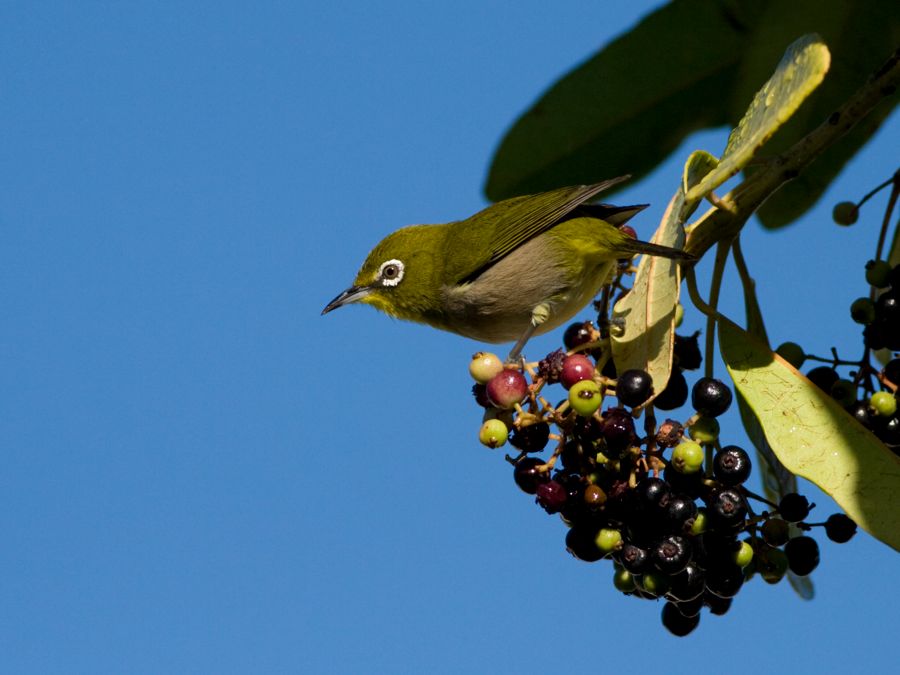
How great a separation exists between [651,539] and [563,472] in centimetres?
30

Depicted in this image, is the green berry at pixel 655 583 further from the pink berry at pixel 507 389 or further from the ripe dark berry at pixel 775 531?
the pink berry at pixel 507 389

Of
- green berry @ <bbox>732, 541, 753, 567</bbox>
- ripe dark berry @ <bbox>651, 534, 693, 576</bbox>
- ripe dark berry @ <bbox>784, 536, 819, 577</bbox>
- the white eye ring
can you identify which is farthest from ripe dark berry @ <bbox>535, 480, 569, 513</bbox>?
the white eye ring

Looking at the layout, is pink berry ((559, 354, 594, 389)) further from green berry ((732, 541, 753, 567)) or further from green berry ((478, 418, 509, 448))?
green berry ((732, 541, 753, 567))

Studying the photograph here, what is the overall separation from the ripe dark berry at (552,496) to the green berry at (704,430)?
1.23 ft

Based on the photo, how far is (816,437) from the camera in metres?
2.89

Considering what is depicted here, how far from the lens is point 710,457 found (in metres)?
3.00

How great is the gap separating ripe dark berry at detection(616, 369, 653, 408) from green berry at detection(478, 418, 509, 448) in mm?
372

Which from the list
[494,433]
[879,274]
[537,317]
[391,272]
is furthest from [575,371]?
[391,272]

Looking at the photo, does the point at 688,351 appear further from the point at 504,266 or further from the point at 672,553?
the point at 504,266

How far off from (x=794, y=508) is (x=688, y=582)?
0.36 m

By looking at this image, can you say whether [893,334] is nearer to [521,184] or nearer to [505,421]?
[505,421]

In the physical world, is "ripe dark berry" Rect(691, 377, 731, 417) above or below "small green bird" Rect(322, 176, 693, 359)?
below

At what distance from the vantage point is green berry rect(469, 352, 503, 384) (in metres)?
3.19

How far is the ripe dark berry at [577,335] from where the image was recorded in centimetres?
355
